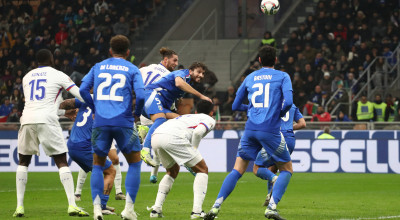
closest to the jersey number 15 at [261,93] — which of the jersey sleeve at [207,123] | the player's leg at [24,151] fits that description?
the jersey sleeve at [207,123]

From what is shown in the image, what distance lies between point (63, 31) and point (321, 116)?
12.9 meters

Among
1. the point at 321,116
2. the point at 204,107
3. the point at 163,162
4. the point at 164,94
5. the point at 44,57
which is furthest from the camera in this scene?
the point at 321,116

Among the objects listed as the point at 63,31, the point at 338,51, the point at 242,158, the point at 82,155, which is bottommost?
the point at 82,155

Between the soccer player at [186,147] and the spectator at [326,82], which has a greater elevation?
the spectator at [326,82]

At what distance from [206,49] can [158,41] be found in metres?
2.76

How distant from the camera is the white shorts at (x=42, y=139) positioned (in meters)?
10.1

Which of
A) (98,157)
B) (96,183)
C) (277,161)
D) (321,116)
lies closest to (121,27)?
(321,116)

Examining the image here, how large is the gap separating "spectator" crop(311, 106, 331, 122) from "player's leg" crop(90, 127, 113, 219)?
15024mm

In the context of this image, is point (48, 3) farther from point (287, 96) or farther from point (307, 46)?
point (287, 96)

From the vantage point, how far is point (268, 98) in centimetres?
962

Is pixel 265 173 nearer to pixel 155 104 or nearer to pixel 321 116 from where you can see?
pixel 155 104

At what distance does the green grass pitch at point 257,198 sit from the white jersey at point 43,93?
133cm

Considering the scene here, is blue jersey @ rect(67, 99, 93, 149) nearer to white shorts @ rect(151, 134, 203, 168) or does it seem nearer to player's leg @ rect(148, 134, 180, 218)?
player's leg @ rect(148, 134, 180, 218)

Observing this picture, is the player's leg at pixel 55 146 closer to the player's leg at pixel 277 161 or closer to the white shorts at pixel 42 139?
the white shorts at pixel 42 139
